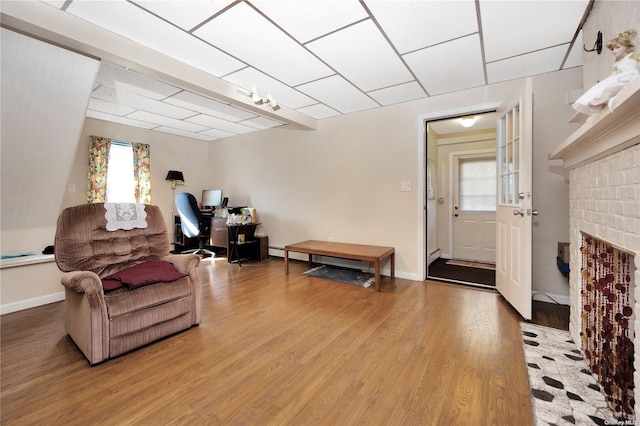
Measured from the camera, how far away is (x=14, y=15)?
1.75 meters

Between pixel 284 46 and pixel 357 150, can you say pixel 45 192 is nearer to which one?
pixel 284 46

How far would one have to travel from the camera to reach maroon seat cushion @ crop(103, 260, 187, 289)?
198 centimetres

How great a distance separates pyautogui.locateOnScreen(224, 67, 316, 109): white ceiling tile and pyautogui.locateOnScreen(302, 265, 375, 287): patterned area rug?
2.39 m

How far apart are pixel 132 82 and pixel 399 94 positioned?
312cm

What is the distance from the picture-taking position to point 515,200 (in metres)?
2.59

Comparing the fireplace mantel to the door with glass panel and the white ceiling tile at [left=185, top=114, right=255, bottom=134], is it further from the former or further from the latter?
the white ceiling tile at [left=185, top=114, right=255, bottom=134]

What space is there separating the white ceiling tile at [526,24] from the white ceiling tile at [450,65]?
0.14 m

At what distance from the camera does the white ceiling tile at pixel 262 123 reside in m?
4.54

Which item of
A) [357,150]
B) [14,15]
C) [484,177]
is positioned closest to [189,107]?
[14,15]

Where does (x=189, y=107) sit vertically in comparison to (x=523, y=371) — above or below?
above

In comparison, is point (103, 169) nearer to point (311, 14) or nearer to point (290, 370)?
point (311, 14)

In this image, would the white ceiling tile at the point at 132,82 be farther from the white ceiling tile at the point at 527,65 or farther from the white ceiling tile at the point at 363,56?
the white ceiling tile at the point at 527,65

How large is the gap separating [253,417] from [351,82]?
122 inches

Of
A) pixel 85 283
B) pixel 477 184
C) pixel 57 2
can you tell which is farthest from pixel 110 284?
pixel 477 184
